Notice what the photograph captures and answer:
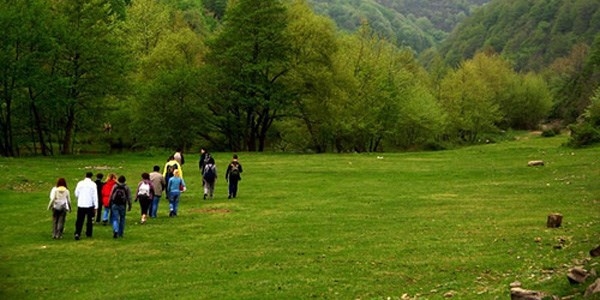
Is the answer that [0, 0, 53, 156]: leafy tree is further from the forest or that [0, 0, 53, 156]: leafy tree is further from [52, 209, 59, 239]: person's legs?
[52, 209, 59, 239]: person's legs

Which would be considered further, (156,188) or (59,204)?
(156,188)

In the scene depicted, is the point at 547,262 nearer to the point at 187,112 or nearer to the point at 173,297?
the point at 173,297

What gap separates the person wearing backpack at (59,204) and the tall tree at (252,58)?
1837 inches

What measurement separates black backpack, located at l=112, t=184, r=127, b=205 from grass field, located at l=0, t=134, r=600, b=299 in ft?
4.97

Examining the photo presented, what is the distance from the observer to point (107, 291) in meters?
17.8

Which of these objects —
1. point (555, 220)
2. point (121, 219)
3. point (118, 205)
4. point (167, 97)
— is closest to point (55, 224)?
point (121, 219)

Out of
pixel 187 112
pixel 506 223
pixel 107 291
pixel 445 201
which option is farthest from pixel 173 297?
pixel 187 112

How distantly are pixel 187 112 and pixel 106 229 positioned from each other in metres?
45.0

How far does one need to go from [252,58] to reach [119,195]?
48.7 metres

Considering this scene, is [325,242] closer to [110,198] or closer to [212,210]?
[110,198]

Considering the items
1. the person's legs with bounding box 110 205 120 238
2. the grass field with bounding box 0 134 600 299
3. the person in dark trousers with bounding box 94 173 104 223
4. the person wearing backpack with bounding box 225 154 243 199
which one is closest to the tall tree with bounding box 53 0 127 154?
the grass field with bounding box 0 134 600 299

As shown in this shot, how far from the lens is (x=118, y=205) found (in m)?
24.8

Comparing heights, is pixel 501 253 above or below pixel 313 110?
below

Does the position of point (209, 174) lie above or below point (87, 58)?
below
